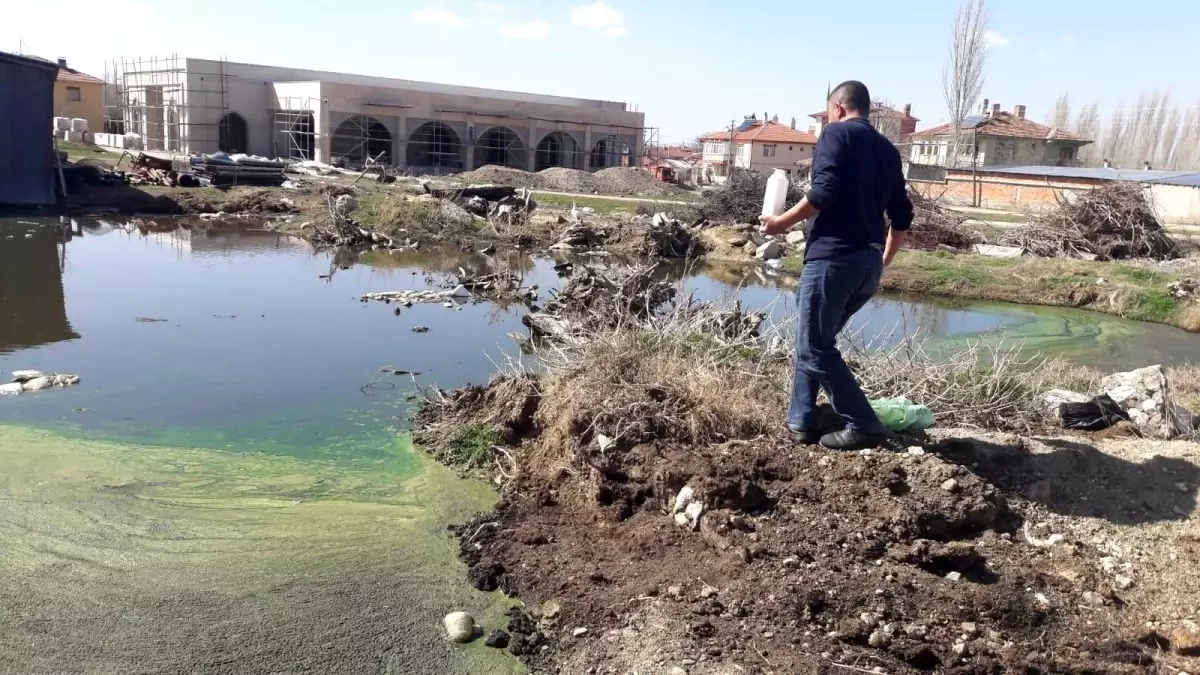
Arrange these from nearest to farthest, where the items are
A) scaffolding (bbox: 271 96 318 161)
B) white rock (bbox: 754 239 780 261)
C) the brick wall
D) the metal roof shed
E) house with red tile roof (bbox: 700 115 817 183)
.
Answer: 1. the metal roof shed
2. white rock (bbox: 754 239 780 261)
3. the brick wall
4. scaffolding (bbox: 271 96 318 161)
5. house with red tile roof (bbox: 700 115 817 183)

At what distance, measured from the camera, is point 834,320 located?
188 inches

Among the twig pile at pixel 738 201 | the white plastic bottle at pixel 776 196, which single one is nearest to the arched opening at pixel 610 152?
the twig pile at pixel 738 201

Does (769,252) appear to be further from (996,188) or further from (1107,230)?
(996,188)

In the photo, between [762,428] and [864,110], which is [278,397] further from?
[864,110]

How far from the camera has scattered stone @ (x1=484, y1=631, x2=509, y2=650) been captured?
13.1 ft

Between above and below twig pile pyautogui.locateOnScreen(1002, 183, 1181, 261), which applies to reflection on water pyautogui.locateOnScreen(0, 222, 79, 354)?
below

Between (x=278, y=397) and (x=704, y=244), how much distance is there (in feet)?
51.3

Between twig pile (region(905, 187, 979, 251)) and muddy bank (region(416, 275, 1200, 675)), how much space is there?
55.0ft

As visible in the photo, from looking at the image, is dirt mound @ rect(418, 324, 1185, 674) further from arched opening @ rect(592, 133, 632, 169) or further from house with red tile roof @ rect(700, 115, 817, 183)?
house with red tile roof @ rect(700, 115, 817, 183)

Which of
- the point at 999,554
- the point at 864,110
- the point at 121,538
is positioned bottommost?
the point at 121,538

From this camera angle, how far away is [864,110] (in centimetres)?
473

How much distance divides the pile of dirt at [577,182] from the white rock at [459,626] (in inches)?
1227

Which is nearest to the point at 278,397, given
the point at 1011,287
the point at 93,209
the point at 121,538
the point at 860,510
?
the point at 121,538

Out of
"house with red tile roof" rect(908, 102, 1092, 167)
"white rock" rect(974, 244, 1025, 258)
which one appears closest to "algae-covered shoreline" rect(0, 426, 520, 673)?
"white rock" rect(974, 244, 1025, 258)
